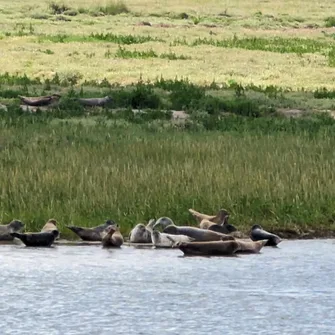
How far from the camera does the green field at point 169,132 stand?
14609 millimetres

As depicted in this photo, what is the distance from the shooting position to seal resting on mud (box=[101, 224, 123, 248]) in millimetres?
13398

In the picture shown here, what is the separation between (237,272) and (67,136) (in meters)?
7.61

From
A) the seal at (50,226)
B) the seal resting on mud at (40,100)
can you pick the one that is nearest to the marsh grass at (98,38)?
the seal resting on mud at (40,100)

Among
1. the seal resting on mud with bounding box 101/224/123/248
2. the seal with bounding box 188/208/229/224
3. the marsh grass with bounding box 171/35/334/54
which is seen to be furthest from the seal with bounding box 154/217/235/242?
the marsh grass with bounding box 171/35/334/54

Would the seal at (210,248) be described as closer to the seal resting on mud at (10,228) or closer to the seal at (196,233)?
the seal at (196,233)

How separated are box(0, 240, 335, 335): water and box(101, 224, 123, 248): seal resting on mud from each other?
11cm

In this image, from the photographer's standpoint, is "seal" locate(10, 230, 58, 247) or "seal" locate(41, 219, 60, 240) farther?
"seal" locate(41, 219, 60, 240)

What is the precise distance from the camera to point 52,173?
15.4m

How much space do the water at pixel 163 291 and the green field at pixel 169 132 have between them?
0.96 meters

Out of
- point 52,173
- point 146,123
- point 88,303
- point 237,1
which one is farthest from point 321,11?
point 88,303

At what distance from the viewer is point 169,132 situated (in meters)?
20.7

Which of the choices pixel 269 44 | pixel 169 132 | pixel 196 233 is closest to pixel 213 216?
pixel 196 233

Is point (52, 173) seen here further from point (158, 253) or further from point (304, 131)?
point (304, 131)

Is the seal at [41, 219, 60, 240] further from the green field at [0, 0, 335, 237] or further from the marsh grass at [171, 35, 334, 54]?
the marsh grass at [171, 35, 334, 54]
